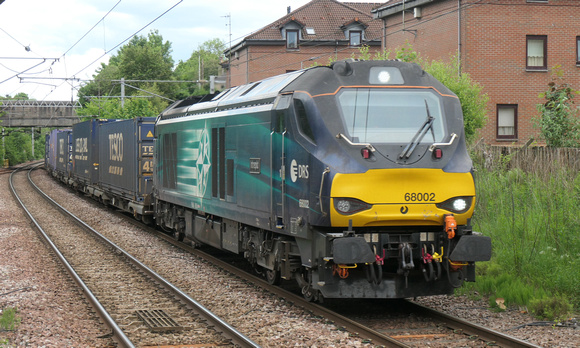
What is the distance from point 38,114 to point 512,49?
54776 mm

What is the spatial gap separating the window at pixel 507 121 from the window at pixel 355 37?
71.3 ft

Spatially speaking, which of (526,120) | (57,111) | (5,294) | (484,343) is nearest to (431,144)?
(484,343)

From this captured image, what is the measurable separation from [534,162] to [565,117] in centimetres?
438

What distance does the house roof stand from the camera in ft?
164

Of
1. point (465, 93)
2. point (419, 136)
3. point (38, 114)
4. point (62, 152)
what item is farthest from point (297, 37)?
point (419, 136)

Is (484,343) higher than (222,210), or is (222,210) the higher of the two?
(222,210)

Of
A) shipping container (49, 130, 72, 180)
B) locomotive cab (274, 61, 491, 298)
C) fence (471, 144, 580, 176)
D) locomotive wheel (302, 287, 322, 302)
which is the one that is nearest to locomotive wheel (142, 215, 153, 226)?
fence (471, 144, 580, 176)

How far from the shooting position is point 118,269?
13.3 metres

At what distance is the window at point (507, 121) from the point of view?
29.8 m

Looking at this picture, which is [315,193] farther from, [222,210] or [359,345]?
[222,210]

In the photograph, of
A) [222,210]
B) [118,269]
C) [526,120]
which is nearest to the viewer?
[222,210]

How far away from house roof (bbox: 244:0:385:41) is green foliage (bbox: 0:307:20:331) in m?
41.3

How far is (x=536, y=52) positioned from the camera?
98.6ft

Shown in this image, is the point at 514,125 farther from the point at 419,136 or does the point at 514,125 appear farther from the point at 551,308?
the point at 419,136
